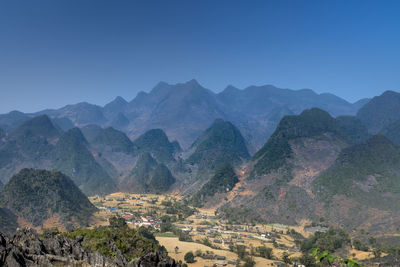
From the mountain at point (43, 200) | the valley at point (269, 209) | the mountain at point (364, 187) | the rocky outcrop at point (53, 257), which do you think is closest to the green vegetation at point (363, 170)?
the mountain at point (364, 187)

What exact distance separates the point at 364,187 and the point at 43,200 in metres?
117

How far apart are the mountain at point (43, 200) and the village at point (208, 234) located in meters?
8.28

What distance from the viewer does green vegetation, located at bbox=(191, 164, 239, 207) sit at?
145337mm

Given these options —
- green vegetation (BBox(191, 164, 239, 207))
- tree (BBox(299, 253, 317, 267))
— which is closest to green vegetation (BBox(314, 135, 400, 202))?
green vegetation (BBox(191, 164, 239, 207))

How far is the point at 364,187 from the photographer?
4281 inches

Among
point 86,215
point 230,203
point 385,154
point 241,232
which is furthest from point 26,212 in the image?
point 385,154

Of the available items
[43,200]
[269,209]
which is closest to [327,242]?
[269,209]

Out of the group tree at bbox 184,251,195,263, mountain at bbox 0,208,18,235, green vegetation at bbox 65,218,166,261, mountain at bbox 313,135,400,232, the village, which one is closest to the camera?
green vegetation at bbox 65,218,166,261

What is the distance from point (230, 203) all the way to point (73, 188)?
68.1 metres

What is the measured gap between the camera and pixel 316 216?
106 metres

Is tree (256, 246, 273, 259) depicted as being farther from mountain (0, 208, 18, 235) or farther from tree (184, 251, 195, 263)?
mountain (0, 208, 18, 235)

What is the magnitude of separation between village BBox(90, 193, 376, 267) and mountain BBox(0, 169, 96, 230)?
8.28 m

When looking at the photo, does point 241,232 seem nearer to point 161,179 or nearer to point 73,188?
point 73,188

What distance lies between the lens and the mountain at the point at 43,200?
316ft
